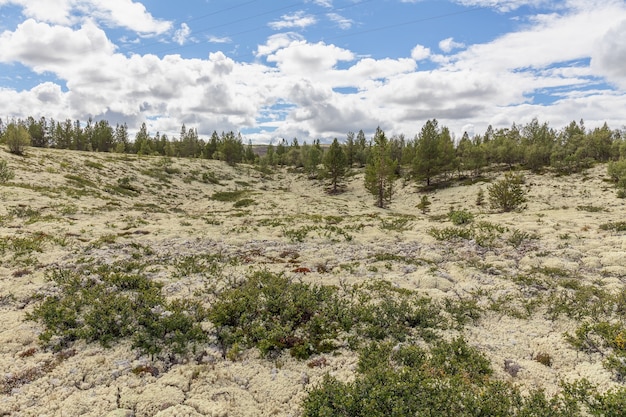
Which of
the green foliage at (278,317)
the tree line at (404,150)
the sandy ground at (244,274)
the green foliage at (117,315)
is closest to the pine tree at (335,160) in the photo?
the tree line at (404,150)

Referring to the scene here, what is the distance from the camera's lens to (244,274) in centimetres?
1502

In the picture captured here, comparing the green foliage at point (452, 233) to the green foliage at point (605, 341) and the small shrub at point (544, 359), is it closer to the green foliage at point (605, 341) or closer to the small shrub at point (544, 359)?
the green foliage at point (605, 341)

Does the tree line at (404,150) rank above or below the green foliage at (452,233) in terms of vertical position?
above

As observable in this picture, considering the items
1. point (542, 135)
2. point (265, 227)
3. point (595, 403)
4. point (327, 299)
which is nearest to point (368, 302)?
point (327, 299)

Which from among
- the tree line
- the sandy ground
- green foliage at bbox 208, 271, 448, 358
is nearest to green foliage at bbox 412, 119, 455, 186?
the tree line

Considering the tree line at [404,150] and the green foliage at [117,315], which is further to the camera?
the tree line at [404,150]

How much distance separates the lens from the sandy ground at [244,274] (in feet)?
25.7

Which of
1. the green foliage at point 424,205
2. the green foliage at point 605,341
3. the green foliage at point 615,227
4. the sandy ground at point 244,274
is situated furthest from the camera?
the green foliage at point 424,205

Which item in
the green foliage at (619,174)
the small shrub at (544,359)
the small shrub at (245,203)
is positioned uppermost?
the green foliage at (619,174)

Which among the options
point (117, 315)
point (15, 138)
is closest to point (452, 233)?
point (117, 315)

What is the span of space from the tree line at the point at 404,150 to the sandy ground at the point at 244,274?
1671 inches

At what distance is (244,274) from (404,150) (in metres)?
109

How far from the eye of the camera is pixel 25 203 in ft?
91.5

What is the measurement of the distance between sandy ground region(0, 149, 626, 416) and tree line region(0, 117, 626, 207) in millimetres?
42454
